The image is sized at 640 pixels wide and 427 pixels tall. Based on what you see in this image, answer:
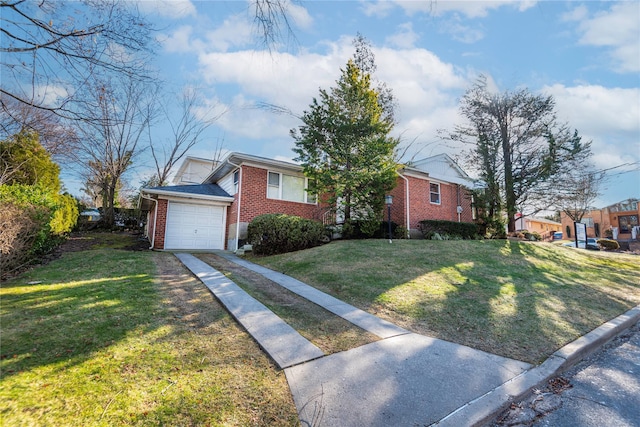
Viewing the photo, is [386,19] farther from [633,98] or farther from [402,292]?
[633,98]

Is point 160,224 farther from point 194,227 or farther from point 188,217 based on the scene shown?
point 194,227

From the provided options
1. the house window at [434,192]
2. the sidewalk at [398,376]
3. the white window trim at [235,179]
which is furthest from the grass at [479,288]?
the house window at [434,192]

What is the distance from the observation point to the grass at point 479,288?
405 cm

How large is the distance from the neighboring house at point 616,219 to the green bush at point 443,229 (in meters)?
25.3

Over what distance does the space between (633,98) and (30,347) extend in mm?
19473

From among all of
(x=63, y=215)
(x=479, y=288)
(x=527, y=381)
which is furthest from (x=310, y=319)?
(x=63, y=215)

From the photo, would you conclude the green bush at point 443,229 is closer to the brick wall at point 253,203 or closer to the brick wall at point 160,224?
the brick wall at point 253,203

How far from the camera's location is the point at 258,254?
34.9ft

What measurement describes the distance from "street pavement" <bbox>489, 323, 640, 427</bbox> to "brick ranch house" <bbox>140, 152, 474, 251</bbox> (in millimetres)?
10800

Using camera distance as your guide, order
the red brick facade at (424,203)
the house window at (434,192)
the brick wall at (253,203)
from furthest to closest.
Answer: the house window at (434,192)
the red brick facade at (424,203)
the brick wall at (253,203)

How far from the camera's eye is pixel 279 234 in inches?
404

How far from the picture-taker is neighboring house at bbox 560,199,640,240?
30656mm

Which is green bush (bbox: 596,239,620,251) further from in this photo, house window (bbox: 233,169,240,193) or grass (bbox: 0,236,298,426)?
grass (bbox: 0,236,298,426)

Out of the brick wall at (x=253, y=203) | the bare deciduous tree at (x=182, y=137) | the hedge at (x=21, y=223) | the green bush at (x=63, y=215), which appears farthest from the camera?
the bare deciduous tree at (x=182, y=137)
